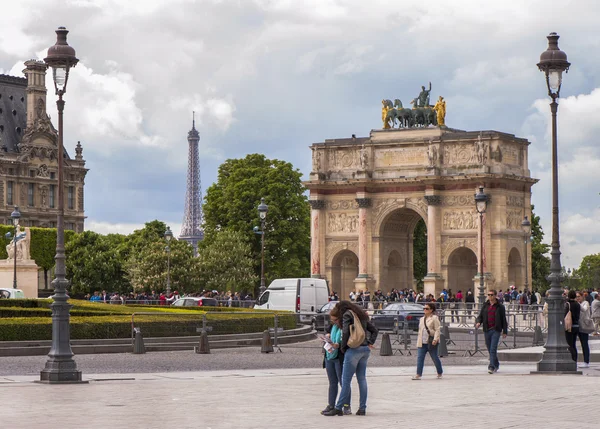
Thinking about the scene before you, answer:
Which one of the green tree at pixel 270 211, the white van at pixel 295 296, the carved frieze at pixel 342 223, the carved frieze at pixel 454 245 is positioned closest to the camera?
the white van at pixel 295 296

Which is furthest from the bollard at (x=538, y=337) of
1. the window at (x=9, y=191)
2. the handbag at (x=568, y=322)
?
the window at (x=9, y=191)

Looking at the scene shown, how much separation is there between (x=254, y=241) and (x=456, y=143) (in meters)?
19.8

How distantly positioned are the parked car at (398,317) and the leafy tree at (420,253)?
187 feet

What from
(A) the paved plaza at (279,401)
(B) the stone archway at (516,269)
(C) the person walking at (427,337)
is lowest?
(A) the paved plaza at (279,401)

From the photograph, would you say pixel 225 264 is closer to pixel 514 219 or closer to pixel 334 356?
pixel 514 219

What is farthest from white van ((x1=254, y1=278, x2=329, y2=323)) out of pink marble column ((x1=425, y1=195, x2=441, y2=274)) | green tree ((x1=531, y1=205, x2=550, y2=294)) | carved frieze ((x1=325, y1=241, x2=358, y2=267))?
green tree ((x1=531, y1=205, x2=550, y2=294))

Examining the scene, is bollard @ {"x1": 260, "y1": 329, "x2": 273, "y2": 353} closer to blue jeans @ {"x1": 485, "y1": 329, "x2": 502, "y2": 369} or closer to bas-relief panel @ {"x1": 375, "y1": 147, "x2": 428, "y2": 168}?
blue jeans @ {"x1": 485, "y1": 329, "x2": 502, "y2": 369}

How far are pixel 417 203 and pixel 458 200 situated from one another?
3174 mm

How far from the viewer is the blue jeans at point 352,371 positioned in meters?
19.7

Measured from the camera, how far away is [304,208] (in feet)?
354

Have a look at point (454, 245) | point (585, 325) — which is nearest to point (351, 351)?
point (585, 325)

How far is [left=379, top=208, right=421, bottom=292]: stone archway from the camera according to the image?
9844 centimetres

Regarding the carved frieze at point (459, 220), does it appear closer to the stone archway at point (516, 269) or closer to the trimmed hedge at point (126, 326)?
the stone archway at point (516, 269)

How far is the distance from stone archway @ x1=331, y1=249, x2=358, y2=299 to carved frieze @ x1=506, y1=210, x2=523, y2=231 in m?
13.0
